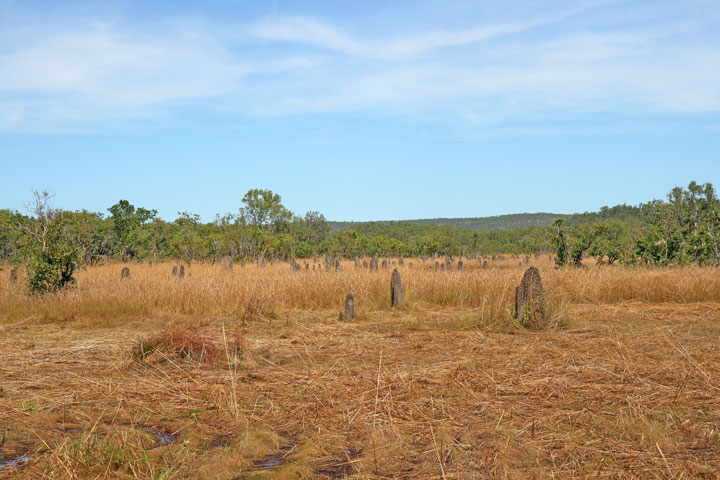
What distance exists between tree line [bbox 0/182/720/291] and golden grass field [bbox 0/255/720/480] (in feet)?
11.6

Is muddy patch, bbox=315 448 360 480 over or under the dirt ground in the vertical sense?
under

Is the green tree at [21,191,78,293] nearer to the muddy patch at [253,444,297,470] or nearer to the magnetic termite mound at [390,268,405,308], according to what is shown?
the magnetic termite mound at [390,268,405,308]

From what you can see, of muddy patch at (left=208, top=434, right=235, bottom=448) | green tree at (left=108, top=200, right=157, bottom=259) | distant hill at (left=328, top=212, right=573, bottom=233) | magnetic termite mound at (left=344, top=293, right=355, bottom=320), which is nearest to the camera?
muddy patch at (left=208, top=434, right=235, bottom=448)

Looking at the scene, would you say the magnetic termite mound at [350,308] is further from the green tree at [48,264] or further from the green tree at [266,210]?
the green tree at [266,210]

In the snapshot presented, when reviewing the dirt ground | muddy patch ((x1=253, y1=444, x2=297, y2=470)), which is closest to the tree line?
the dirt ground

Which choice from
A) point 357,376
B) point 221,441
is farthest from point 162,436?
point 357,376

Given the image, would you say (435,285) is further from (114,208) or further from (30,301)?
(114,208)

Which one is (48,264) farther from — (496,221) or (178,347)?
(496,221)

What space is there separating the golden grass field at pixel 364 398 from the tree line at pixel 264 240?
3.54m

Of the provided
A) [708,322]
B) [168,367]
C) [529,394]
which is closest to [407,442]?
[529,394]

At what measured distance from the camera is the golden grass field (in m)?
3.32

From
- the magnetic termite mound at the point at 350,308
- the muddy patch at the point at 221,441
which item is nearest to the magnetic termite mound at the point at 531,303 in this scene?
the magnetic termite mound at the point at 350,308

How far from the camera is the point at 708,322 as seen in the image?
8969 mm

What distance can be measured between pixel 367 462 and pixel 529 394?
2036 mm
